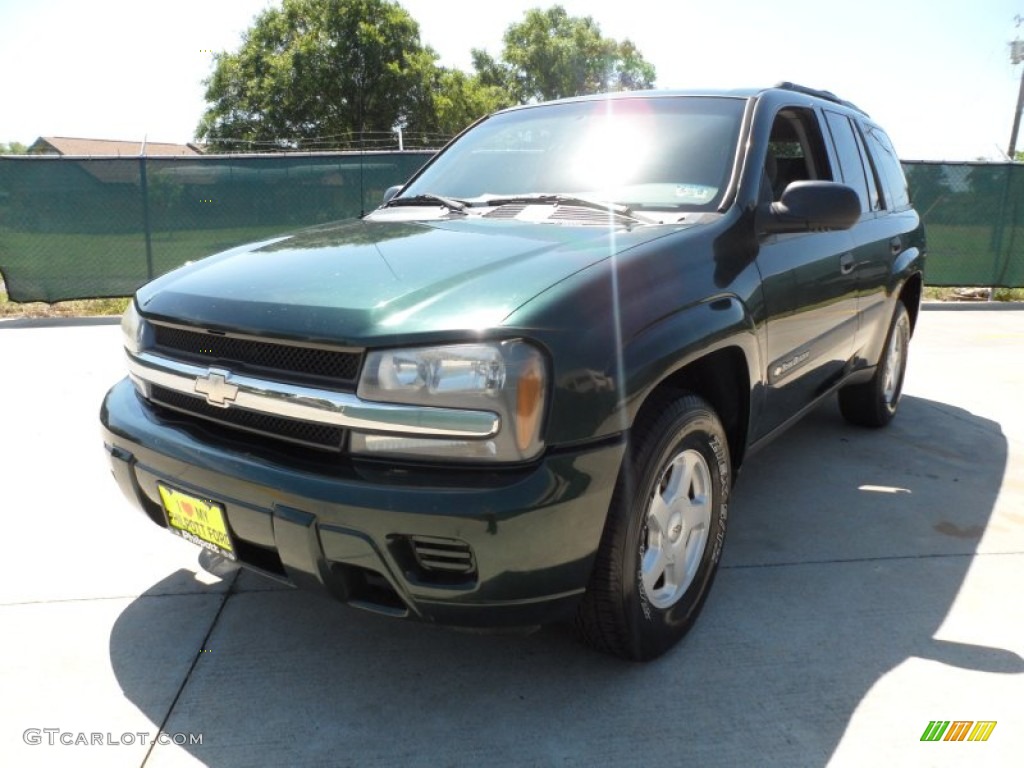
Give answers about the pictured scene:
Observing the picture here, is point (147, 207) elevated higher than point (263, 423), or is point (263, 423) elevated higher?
point (147, 207)

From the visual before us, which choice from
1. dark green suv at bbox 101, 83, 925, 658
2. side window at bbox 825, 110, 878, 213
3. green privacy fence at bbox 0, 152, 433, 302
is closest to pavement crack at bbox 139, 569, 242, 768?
dark green suv at bbox 101, 83, 925, 658

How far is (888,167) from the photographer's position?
471cm

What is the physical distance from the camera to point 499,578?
1.89 m

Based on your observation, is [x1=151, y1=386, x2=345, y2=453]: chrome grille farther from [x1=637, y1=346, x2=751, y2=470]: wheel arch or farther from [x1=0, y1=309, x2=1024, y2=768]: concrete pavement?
[x1=637, y1=346, x2=751, y2=470]: wheel arch

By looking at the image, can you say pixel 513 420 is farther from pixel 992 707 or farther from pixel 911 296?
pixel 911 296

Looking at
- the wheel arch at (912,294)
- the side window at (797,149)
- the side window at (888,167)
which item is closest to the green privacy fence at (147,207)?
the side window at (888,167)

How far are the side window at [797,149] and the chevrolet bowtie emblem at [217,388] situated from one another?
2.34 meters

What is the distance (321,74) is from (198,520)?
38.1m

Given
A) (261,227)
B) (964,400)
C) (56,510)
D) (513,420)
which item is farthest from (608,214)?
(261,227)

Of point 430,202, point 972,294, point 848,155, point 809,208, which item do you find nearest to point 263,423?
point 430,202

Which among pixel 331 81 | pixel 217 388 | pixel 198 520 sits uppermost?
pixel 331 81

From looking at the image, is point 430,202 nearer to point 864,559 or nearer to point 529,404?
point 529,404

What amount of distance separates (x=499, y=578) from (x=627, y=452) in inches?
18.2

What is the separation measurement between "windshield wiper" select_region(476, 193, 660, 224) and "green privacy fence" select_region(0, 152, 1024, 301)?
21.6 ft
